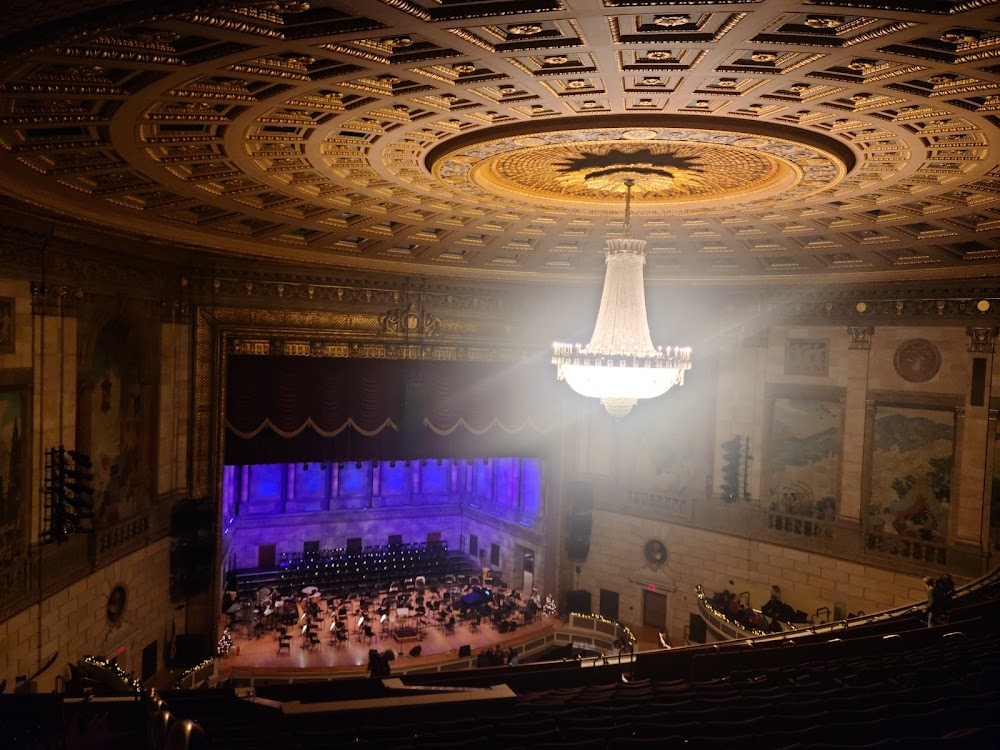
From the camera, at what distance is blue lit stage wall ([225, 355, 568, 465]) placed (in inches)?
704

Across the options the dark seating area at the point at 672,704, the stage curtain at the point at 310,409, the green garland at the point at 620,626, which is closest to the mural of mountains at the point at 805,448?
the green garland at the point at 620,626

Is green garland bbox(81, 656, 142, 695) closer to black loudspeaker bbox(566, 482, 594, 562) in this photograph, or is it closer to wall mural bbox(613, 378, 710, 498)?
black loudspeaker bbox(566, 482, 594, 562)

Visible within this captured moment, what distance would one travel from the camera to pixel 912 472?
55.0 ft

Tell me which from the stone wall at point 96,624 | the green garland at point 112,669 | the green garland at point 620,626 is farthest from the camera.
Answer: the green garland at point 620,626

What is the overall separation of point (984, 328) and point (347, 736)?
14939 millimetres

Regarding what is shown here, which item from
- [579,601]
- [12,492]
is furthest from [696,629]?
[12,492]

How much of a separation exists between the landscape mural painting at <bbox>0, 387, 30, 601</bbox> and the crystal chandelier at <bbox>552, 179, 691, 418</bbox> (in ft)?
26.5

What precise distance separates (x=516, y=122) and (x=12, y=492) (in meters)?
9.22

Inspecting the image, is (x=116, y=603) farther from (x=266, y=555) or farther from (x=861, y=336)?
(x=861, y=336)

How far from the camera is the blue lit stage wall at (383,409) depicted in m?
17.9

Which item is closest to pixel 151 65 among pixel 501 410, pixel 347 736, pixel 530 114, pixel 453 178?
pixel 530 114

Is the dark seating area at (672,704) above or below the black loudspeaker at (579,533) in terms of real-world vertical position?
above

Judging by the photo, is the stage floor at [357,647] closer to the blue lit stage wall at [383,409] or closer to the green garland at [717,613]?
the green garland at [717,613]

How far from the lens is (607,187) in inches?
447
